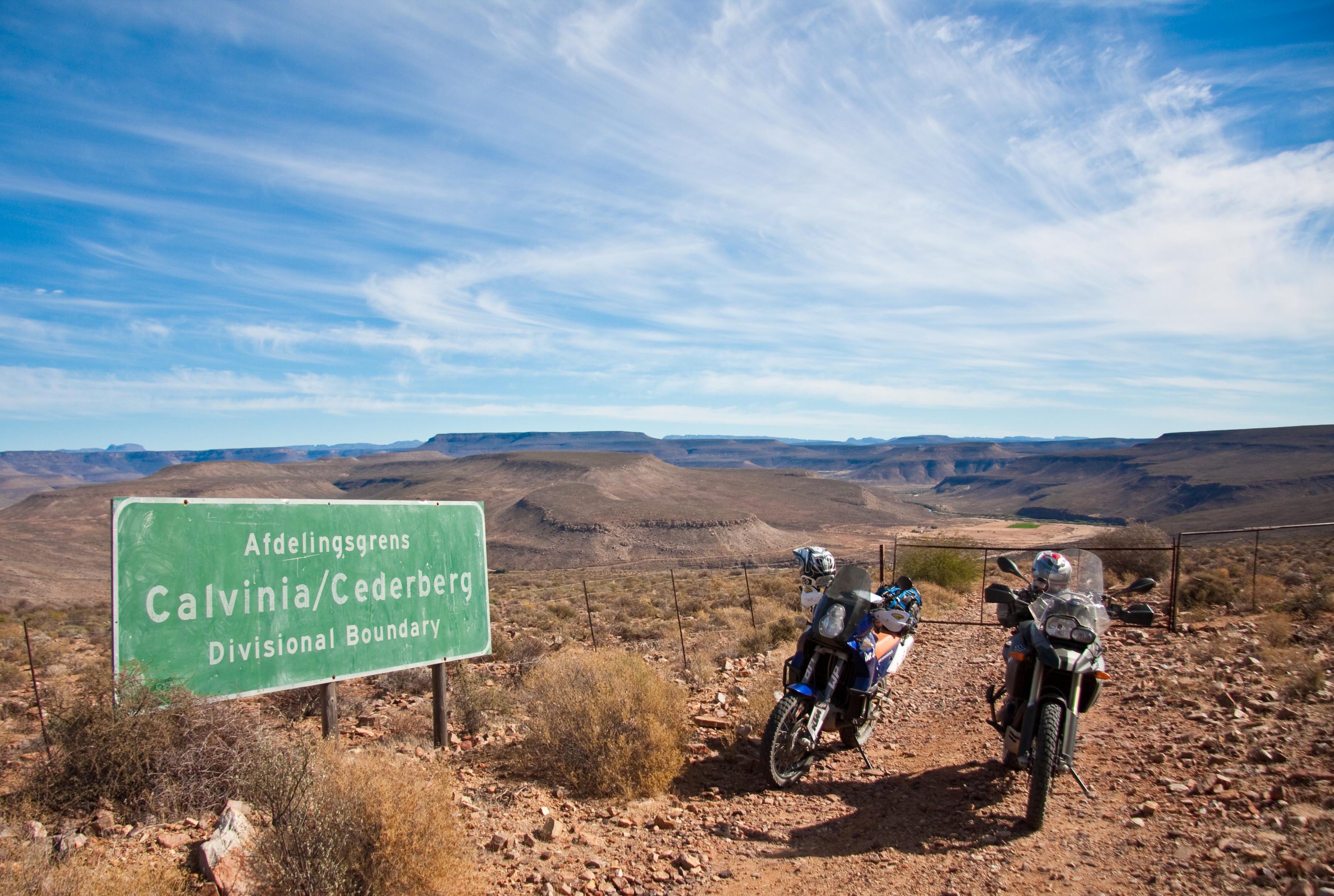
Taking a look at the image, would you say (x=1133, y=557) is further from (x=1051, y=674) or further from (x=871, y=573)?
(x=1051, y=674)

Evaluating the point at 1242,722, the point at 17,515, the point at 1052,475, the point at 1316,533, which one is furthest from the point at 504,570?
the point at 1052,475

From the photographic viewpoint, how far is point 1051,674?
5.12m

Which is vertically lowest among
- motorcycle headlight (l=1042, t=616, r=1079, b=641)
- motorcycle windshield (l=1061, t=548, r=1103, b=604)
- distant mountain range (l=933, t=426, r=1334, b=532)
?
distant mountain range (l=933, t=426, r=1334, b=532)

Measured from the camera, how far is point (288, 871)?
3564mm

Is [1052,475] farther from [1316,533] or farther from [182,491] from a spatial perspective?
[182,491]

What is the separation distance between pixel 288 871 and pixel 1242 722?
699 centimetres

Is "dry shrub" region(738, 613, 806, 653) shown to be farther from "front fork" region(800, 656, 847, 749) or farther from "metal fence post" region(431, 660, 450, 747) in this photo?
"metal fence post" region(431, 660, 450, 747)

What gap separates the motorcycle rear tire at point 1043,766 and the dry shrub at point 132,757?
519 centimetres

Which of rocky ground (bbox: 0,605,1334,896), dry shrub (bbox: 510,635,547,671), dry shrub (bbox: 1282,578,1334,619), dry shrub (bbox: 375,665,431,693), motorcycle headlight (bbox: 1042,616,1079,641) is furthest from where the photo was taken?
dry shrub (bbox: 510,635,547,671)

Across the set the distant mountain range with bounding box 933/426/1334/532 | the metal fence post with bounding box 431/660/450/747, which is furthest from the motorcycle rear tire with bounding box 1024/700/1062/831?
the distant mountain range with bounding box 933/426/1334/532

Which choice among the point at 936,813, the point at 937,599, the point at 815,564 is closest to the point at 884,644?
the point at 815,564

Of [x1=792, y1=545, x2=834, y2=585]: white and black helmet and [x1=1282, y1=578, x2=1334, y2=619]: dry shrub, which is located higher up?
[x1=792, y1=545, x2=834, y2=585]: white and black helmet

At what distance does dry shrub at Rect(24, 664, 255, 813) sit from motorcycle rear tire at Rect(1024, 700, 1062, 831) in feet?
17.0

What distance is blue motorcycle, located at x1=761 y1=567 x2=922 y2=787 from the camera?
5.42 meters
